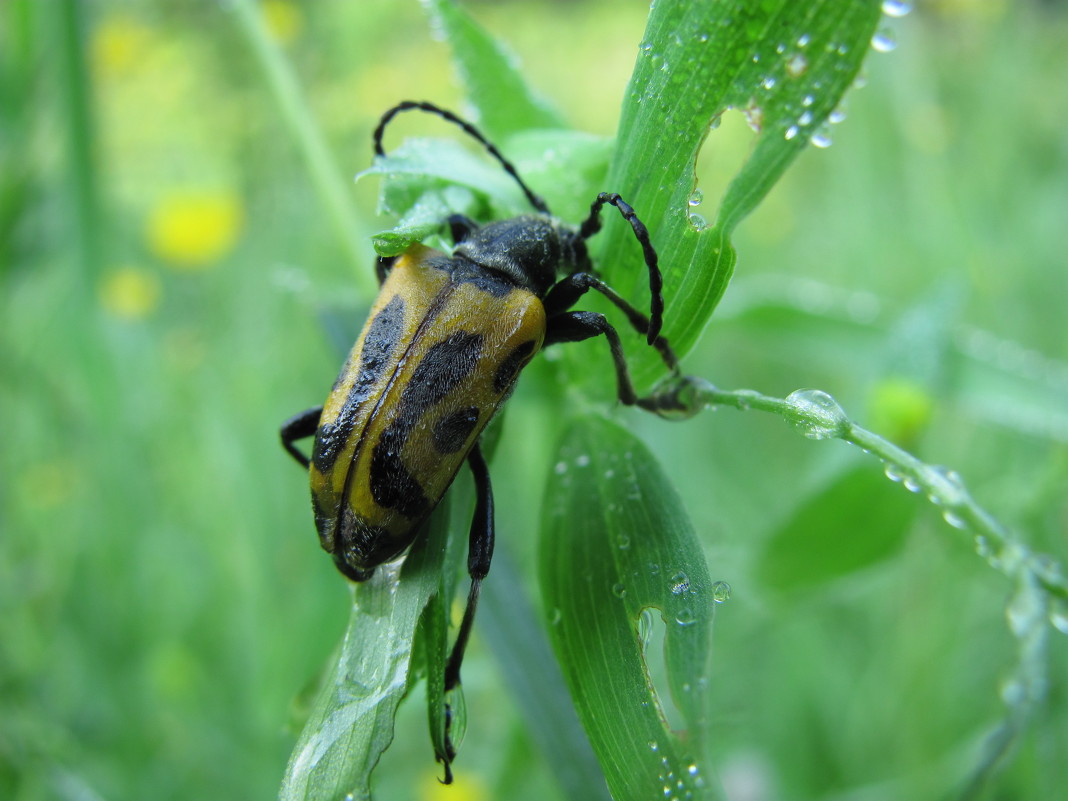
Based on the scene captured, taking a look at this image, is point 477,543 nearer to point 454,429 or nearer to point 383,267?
point 454,429

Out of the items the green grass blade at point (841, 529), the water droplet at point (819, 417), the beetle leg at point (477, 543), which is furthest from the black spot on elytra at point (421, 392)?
the green grass blade at point (841, 529)

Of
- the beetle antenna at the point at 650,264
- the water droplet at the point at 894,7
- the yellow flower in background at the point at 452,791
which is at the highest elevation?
the water droplet at the point at 894,7

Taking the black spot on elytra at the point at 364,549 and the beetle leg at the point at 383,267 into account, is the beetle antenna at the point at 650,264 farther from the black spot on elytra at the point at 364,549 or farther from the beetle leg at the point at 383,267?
the beetle leg at the point at 383,267

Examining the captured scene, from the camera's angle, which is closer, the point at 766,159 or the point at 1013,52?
the point at 766,159

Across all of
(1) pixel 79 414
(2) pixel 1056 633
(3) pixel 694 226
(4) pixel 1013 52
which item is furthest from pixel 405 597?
(4) pixel 1013 52

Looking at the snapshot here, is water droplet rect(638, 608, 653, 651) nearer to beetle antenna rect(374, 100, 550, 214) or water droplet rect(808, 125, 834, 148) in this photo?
water droplet rect(808, 125, 834, 148)

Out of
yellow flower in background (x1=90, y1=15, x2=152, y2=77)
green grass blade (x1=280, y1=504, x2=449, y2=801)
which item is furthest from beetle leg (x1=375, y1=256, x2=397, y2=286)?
yellow flower in background (x1=90, y1=15, x2=152, y2=77)

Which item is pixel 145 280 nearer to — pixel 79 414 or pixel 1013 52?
pixel 79 414
